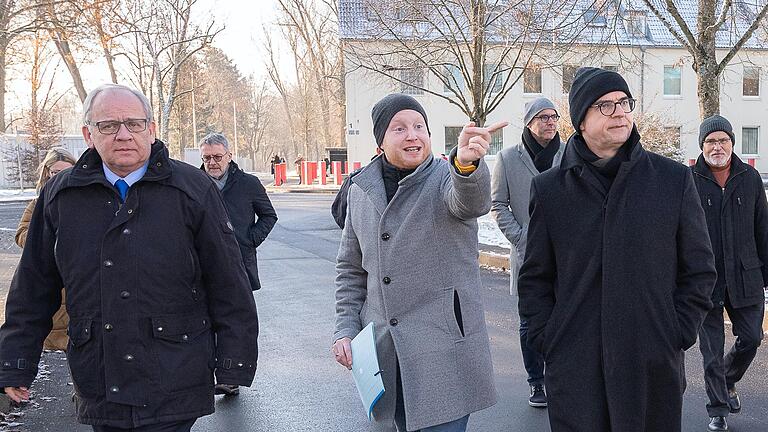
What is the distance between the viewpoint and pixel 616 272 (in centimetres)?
269

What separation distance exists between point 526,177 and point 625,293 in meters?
2.67

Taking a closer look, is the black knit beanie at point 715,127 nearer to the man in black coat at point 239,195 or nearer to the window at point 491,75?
the man in black coat at point 239,195

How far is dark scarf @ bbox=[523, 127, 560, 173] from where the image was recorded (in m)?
5.25

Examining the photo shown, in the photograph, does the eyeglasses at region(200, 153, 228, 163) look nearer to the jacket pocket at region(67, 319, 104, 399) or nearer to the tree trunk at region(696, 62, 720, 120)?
the jacket pocket at region(67, 319, 104, 399)

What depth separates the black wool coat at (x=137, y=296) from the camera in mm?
2713

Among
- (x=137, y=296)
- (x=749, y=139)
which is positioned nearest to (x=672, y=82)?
(x=749, y=139)

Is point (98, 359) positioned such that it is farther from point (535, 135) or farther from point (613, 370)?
point (535, 135)

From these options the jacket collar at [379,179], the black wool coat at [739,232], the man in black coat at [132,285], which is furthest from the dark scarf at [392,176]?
the black wool coat at [739,232]

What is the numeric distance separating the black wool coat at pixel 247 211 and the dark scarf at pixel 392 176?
118 inches

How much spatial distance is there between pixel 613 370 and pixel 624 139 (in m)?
0.91

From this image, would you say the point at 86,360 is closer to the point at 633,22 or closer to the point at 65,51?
the point at 633,22

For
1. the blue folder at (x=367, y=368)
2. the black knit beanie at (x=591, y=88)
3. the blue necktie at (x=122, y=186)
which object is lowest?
the blue folder at (x=367, y=368)

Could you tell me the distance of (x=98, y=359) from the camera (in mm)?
2740

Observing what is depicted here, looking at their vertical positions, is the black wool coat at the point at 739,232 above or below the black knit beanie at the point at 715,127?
below
